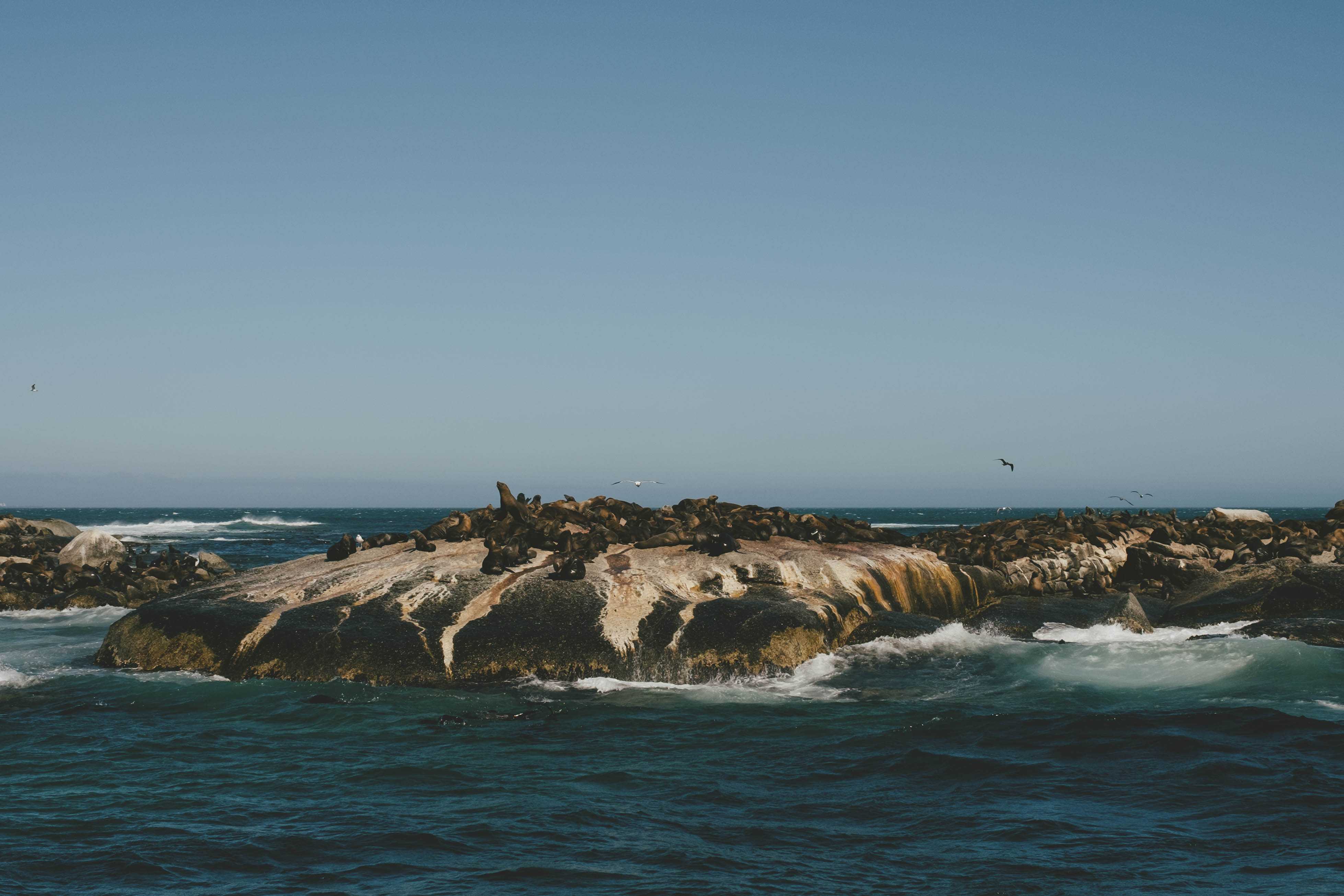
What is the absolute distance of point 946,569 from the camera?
21094mm

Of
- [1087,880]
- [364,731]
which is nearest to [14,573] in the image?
[364,731]

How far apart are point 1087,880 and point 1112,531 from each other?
23.4m

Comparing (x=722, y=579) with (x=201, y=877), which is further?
(x=722, y=579)

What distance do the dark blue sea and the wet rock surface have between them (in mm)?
10527

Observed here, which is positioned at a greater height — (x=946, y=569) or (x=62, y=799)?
(x=946, y=569)

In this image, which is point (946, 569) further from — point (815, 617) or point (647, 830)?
point (647, 830)

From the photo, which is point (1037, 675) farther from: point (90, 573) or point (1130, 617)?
point (90, 573)

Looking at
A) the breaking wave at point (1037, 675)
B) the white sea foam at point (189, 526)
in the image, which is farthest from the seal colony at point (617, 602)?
the white sea foam at point (189, 526)

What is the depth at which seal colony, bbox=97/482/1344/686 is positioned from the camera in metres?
15.1

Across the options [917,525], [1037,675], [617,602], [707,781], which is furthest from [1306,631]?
[917,525]

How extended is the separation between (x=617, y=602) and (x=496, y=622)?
6.20 feet

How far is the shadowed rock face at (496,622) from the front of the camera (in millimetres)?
14984

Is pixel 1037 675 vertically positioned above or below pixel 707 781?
above

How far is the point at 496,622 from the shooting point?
15.4m
